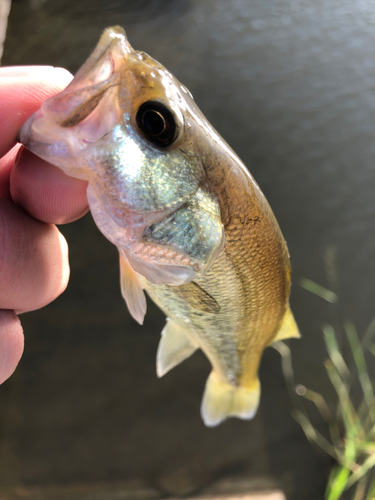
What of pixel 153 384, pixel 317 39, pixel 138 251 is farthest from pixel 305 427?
pixel 317 39

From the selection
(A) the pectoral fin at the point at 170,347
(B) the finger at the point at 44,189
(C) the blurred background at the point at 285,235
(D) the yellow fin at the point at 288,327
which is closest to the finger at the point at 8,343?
(B) the finger at the point at 44,189

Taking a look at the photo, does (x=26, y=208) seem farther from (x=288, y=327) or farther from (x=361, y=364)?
(x=361, y=364)

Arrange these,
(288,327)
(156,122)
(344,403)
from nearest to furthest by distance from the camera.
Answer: (156,122)
(288,327)
(344,403)

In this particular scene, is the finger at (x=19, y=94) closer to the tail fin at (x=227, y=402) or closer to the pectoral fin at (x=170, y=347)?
the pectoral fin at (x=170, y=347)

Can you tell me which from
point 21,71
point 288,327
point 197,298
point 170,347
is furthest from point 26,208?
point 288,327

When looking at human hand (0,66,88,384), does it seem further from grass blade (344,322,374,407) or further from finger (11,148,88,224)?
grass blade (344,322,374,407)
